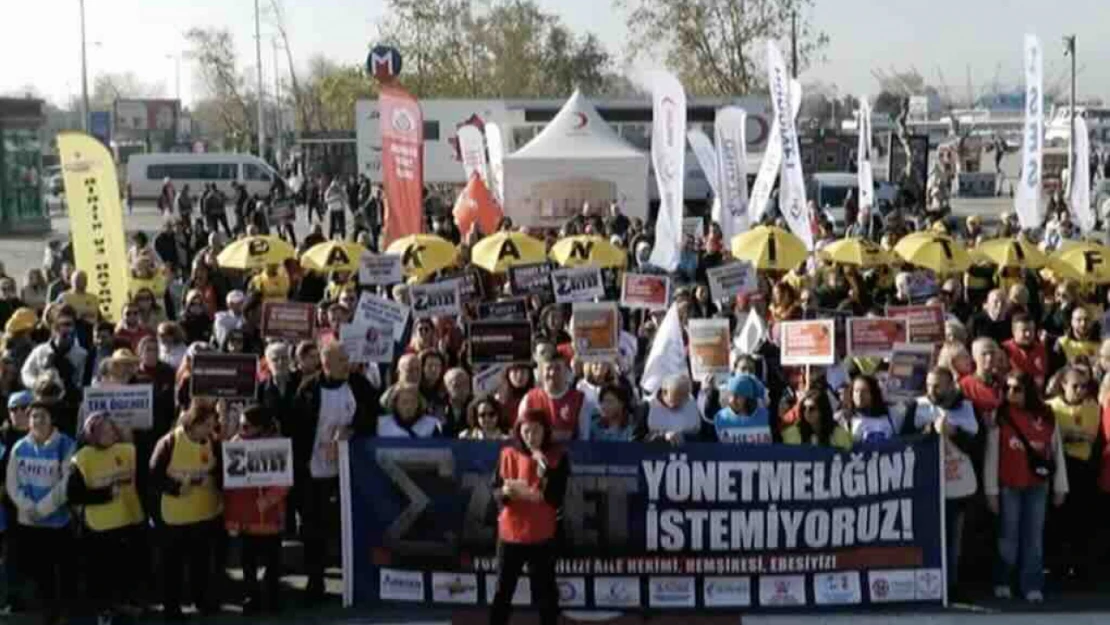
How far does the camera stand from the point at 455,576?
402 inches

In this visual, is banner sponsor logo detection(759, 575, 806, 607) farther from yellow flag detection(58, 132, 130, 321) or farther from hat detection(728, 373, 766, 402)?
yellow flag detection(58, 132, 130, 321)

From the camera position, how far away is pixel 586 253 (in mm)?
17250

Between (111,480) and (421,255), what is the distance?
714cm

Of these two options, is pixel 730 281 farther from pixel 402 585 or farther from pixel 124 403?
pixel 124 403

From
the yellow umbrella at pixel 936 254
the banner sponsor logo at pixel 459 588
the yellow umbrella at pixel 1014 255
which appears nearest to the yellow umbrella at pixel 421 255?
the yellow umbrella at pixel 936 254

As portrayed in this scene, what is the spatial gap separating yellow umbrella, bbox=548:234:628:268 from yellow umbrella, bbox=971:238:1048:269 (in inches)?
151

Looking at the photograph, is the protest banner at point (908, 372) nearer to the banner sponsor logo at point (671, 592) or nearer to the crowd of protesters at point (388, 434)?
the crowd of protesters at point (388, 434)

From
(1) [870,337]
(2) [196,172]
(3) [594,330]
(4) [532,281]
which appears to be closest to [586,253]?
(4) [532,281]

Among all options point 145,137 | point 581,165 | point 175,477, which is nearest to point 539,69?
point 145,137

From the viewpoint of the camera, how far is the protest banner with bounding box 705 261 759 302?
1432 cm

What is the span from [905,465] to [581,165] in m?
23.7

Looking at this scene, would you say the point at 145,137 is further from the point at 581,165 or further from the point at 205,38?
the point at 581,165

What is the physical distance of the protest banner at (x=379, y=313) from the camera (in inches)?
488

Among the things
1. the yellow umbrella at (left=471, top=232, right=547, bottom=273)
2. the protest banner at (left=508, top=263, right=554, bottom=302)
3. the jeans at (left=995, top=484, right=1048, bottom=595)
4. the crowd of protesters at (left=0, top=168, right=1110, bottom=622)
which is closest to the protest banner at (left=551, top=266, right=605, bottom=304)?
the protest banner at (left=508, top=263, right=554, bottom=302)
